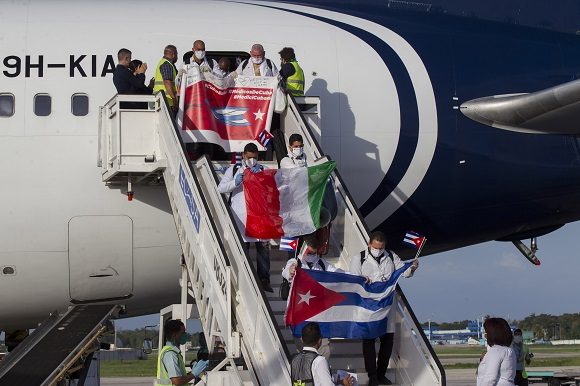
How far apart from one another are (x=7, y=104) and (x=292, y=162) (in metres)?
4.81

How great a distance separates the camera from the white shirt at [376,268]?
12.4m

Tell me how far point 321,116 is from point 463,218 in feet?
9.40

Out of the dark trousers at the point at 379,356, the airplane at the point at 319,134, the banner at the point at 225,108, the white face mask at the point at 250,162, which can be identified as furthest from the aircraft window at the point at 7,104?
the dark trousers at the point at 379,356

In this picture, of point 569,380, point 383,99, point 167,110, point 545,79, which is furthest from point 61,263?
point 569,380

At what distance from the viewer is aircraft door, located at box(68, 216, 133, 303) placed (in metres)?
16.1

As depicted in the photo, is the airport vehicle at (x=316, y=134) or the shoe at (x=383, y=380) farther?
the airport vehicle at (x=316, y=134)

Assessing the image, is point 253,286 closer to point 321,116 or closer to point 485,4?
point 321,116

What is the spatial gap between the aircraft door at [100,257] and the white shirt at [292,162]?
122 inches

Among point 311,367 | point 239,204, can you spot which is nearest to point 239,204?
point 239,204

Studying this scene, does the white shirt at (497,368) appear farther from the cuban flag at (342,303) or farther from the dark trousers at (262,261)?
the dark trousers at (262,261)

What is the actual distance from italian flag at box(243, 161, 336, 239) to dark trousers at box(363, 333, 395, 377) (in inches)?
70.8

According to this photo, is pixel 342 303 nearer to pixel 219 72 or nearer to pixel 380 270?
pixel 380 270

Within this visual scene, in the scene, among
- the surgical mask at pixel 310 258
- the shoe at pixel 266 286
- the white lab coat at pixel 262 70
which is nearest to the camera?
the surgical mask at pixel 310 258

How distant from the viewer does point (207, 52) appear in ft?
54.6
